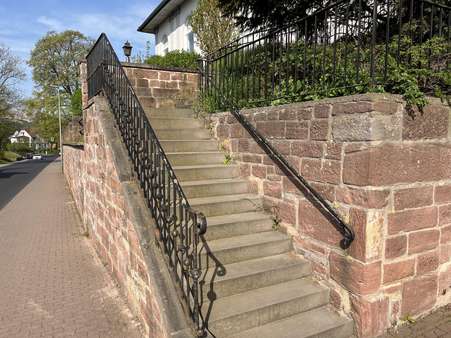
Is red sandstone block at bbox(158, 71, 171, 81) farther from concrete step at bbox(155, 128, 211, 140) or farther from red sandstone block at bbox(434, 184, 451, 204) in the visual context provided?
red sandstone block at bbox(434, 184, 451, 204)

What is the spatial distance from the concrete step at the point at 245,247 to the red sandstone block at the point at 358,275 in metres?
0.77

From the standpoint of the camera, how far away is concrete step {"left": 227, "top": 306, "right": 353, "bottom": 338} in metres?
3.15

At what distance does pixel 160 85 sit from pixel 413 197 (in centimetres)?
565

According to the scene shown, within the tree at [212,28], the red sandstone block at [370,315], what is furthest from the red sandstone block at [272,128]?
the tree at [212,28]

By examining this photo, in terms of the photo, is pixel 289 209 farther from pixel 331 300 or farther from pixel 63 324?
pixel 63 324

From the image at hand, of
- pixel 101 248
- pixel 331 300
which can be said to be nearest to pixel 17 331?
pixel 101 248

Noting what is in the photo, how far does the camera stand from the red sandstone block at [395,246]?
130 inches

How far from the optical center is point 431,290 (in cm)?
375

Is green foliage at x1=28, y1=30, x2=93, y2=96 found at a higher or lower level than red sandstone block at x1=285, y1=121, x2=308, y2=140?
higher

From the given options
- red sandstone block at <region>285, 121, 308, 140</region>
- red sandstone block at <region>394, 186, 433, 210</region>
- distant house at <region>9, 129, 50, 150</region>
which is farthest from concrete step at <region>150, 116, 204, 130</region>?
distant house at <region>9, 129, 50, 150</region>

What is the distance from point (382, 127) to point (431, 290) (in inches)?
75.0

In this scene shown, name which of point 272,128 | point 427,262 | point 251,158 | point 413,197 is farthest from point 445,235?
point 251,158

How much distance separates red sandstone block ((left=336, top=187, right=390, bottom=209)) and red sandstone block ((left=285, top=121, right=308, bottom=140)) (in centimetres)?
80

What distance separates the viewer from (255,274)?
362 cm
